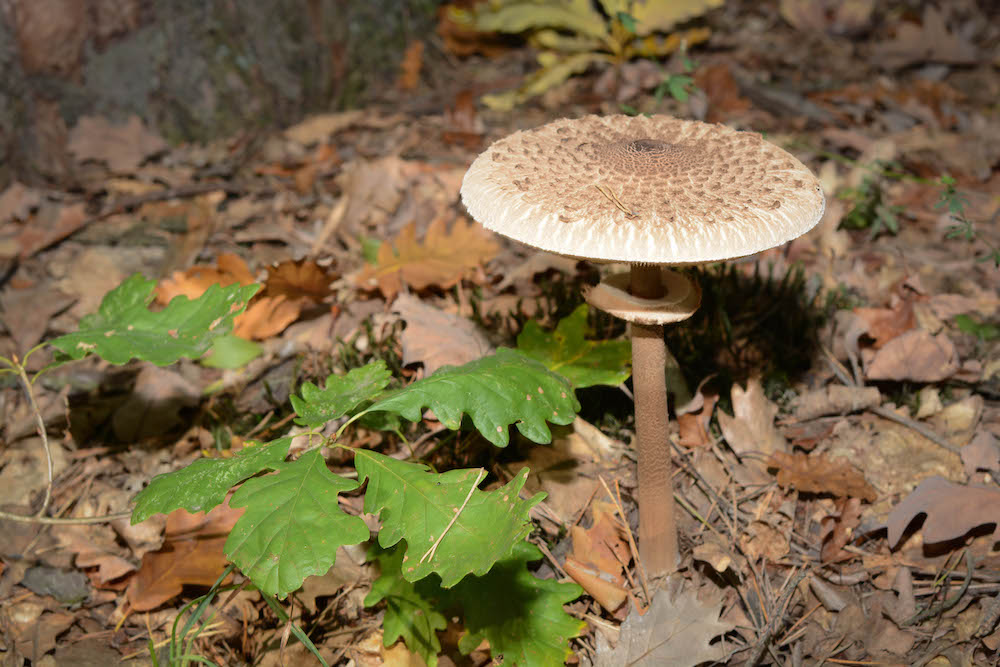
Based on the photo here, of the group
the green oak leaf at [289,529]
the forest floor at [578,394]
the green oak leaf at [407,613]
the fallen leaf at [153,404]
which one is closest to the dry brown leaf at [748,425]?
the forest floor at [578,394]

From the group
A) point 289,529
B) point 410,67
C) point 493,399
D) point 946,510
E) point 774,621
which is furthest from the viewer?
point 410,67

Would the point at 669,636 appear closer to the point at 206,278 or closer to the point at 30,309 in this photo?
the point at 206,278

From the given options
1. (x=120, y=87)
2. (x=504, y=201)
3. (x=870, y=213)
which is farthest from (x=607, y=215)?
(x=120, y=87)

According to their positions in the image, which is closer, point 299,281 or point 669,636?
point 669,636

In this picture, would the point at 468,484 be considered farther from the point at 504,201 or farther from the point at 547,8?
the point at 547,8

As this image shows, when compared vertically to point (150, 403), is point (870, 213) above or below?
above

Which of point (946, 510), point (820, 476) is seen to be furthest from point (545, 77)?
point (946, 510)

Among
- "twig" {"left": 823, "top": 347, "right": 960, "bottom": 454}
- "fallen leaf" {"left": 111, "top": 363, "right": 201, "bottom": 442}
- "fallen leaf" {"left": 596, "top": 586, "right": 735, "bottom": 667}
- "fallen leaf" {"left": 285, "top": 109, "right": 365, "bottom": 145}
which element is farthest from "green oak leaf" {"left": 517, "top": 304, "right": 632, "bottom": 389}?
"fallen leaf" {"left": 285, "top": 109, "right": 365, "bottom": 145}
